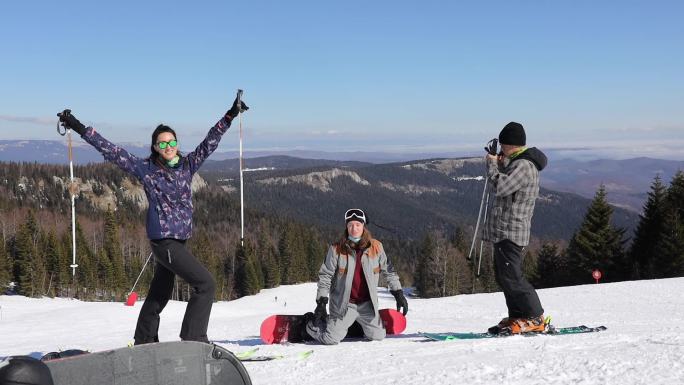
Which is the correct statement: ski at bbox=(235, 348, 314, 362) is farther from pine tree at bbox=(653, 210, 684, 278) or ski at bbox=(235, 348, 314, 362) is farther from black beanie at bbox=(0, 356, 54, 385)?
pine tree at bbox=(653, 210, 684, 278)

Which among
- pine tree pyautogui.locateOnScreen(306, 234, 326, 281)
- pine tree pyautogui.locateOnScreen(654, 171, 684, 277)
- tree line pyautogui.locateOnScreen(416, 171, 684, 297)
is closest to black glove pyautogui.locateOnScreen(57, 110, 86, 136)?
tree line pyautogui.locateOnScreen(416, 171, 684, 297)

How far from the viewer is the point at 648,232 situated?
34531 mm

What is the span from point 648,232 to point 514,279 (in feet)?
110

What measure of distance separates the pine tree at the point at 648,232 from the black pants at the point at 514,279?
104 ft

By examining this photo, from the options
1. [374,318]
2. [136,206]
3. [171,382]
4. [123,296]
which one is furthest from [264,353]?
[136,206]

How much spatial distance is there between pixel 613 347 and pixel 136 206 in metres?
157

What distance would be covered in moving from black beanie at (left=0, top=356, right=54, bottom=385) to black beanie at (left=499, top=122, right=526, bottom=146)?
4921 millimetres

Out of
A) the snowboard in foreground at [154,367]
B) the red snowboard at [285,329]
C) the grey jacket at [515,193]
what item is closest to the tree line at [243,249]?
the grey jacket at [515,193]

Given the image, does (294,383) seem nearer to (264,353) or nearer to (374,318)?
(264,353)

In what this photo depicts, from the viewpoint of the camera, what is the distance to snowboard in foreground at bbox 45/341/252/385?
9.50ft

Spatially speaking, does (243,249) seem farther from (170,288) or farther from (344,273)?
(170,288)

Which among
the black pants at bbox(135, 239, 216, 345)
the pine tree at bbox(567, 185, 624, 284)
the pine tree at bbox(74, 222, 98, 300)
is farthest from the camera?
the pine tree at bbox(74, 222, 98, 300)

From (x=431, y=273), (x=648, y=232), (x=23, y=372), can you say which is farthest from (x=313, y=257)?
(x=23, y=372)

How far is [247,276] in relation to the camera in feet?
240
